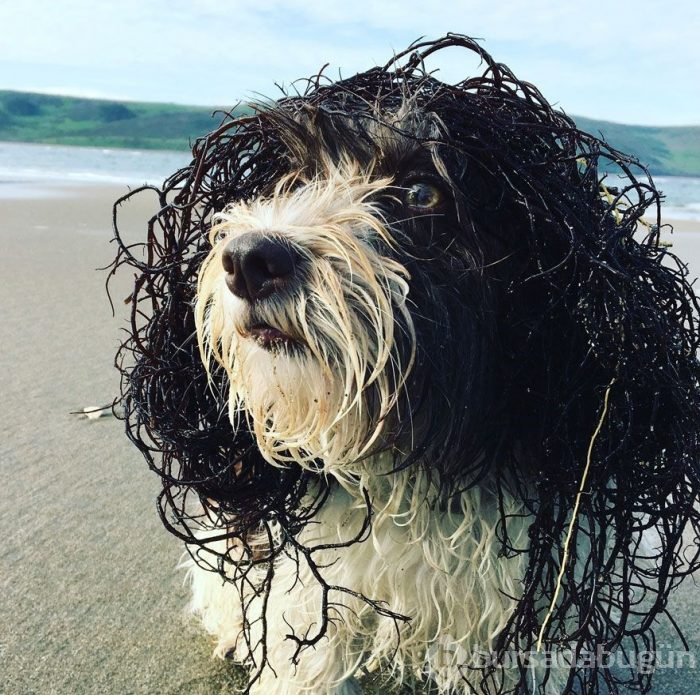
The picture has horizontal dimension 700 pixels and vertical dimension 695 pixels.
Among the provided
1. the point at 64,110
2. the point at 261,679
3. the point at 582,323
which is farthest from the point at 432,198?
the point at 64,110

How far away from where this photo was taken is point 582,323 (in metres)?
1.71

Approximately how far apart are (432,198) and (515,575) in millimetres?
890

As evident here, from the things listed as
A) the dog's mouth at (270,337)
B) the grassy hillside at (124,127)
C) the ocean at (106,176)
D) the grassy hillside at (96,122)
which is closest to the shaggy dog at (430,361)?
the dog's mouth at (270,337)

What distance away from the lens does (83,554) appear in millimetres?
2699

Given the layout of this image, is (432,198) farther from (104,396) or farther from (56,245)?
(56,245)

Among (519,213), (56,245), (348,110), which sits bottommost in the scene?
(56,245)

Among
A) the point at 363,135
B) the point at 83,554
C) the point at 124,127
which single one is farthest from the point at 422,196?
the point at 124,127

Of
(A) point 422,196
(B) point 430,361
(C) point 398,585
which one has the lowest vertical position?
(C) point 398,585

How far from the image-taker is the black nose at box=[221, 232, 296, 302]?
4.99ft

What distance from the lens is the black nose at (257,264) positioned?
1.52m

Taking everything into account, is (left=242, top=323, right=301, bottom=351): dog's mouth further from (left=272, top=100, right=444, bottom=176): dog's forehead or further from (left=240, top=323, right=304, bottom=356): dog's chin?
(left=272, top=100, right=444, bottom=176): dog's forehead

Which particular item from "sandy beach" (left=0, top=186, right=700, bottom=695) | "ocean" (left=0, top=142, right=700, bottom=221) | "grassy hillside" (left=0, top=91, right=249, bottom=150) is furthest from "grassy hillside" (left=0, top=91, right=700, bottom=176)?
"sandy beach" (left=0, top=186, right=700, bottom=695)

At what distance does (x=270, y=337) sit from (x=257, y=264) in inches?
6.6

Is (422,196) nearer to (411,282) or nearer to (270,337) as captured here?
(411,282)
